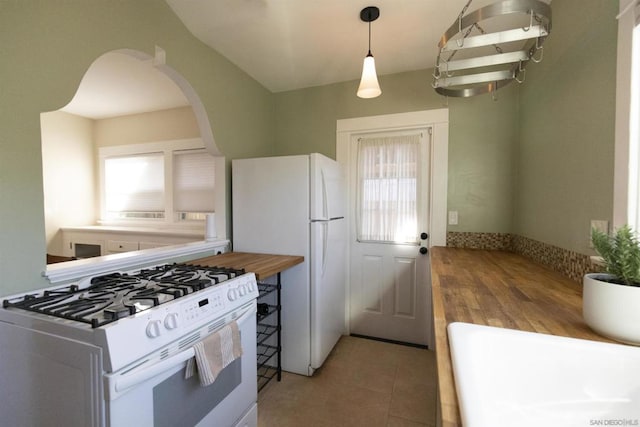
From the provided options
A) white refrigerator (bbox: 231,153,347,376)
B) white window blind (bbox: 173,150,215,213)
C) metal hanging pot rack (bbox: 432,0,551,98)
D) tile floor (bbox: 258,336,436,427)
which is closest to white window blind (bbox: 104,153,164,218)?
white window blind (bbox: 173,150,215,213)

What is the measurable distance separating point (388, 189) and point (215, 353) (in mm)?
1958

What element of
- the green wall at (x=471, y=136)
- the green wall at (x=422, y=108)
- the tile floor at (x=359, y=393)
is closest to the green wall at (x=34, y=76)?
the green wall at (x=422, y=108)

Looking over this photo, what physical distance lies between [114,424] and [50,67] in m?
1.45

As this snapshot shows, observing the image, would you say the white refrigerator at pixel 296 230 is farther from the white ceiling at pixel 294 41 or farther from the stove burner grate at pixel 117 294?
the white ceiling at pixel 294 41

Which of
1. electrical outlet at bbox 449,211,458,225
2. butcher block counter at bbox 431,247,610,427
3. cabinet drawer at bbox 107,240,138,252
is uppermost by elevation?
electrical outlet at bbox 449,211,458,225

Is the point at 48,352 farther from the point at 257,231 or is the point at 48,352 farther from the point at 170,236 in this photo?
the point at 170,236

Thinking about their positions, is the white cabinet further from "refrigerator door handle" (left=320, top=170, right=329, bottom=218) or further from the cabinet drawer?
"refrigerator door handle" (left=320, top=170, right=329, bottom=218)

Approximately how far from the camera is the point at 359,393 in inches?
74.3


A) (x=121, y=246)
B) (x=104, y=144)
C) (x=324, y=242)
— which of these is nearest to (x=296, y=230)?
(x=324, y=242)

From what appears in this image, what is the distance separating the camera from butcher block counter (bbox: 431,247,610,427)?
2.32 ft

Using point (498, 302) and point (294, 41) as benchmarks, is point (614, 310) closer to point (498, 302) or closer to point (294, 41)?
point (498, 302)

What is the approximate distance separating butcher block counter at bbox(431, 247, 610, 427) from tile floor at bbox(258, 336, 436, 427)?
954mm

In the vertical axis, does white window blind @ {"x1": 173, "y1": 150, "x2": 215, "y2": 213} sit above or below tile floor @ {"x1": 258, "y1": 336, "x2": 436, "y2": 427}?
above

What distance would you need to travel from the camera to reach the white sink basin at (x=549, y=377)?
63 cm
